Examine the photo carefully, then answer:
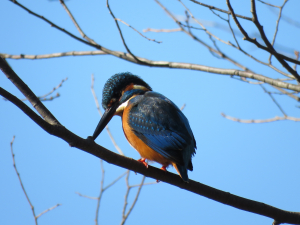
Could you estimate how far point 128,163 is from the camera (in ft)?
7.51

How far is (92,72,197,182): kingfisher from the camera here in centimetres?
272

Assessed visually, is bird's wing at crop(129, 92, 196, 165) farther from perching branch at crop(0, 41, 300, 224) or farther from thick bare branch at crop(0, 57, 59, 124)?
thick bare branch at crop(0, 57, 59, 124)

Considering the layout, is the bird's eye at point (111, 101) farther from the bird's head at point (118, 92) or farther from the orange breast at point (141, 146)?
the orange breast at point (141, 146)

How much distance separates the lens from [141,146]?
118 inches

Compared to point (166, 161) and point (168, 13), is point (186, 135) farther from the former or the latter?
point (168, 13)

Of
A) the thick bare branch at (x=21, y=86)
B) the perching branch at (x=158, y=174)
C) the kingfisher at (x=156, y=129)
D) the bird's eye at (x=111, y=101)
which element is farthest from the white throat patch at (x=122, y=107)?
the thick bare branch at (x=21, y=86)

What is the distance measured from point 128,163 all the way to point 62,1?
78.2 inches

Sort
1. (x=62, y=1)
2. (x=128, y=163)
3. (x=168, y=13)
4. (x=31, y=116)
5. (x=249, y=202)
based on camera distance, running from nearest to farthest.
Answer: (x=31, y=116) < (x=128, y=163) < (x=249, y=202) < (x=62, y=1) < (x=168, y=13)

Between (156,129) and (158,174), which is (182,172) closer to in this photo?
(158,174)

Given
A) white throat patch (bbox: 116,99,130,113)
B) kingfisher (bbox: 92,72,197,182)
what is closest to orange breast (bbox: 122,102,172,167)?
kingfisher (bbox: 92,72,197,182)

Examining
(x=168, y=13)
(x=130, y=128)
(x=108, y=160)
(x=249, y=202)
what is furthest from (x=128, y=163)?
(x=168, y=13)

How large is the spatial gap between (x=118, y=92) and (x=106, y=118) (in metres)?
0.43

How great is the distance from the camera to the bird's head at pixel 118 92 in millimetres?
3547

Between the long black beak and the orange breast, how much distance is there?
26cm
